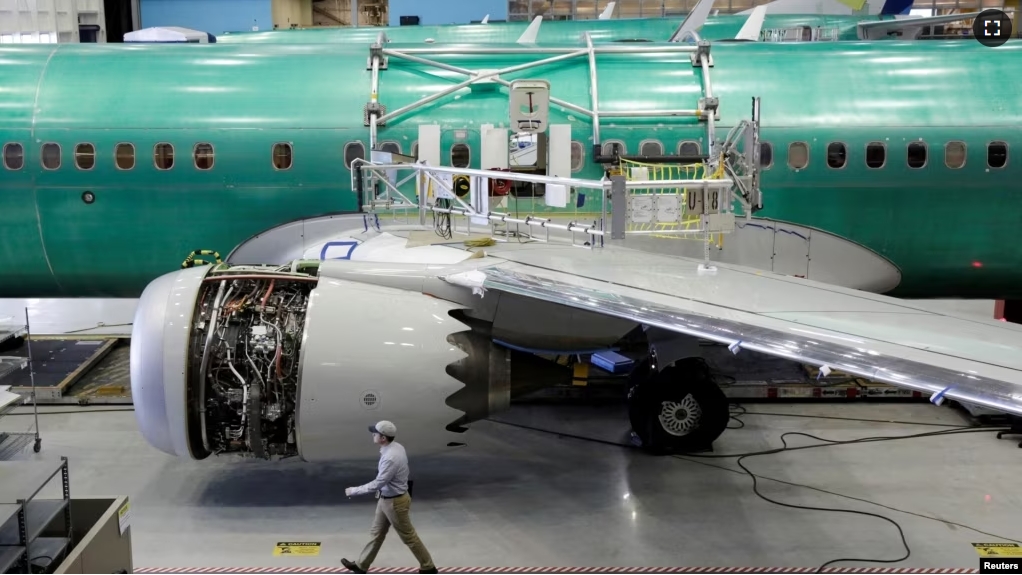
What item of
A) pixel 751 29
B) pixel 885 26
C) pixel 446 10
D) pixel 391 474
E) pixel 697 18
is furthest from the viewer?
pixel 446 10

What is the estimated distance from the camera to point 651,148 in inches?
454

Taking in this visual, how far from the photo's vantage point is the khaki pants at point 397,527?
7574 millimetres

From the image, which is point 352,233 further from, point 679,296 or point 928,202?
point 928,202

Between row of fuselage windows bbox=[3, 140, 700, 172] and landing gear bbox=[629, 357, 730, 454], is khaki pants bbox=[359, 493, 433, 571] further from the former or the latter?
row of fuselage windows bbox=[3, 140, 700, 172]

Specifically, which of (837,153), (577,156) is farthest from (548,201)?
(837,153)

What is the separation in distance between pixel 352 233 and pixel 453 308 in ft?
9.94

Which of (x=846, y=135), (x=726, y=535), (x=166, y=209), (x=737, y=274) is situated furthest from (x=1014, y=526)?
(x=166, y=209)

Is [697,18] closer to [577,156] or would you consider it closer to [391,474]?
[577,156]

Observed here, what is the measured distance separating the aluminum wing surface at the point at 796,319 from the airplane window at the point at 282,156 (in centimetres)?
353

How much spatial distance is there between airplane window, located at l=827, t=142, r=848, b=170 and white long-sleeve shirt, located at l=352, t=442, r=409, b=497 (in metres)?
6.86

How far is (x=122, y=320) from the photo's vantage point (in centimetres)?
1705

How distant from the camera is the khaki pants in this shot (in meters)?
7.57

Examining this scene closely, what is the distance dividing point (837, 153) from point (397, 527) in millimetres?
7244

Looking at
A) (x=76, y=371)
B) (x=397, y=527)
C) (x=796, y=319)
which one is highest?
(x=796, y=319)
